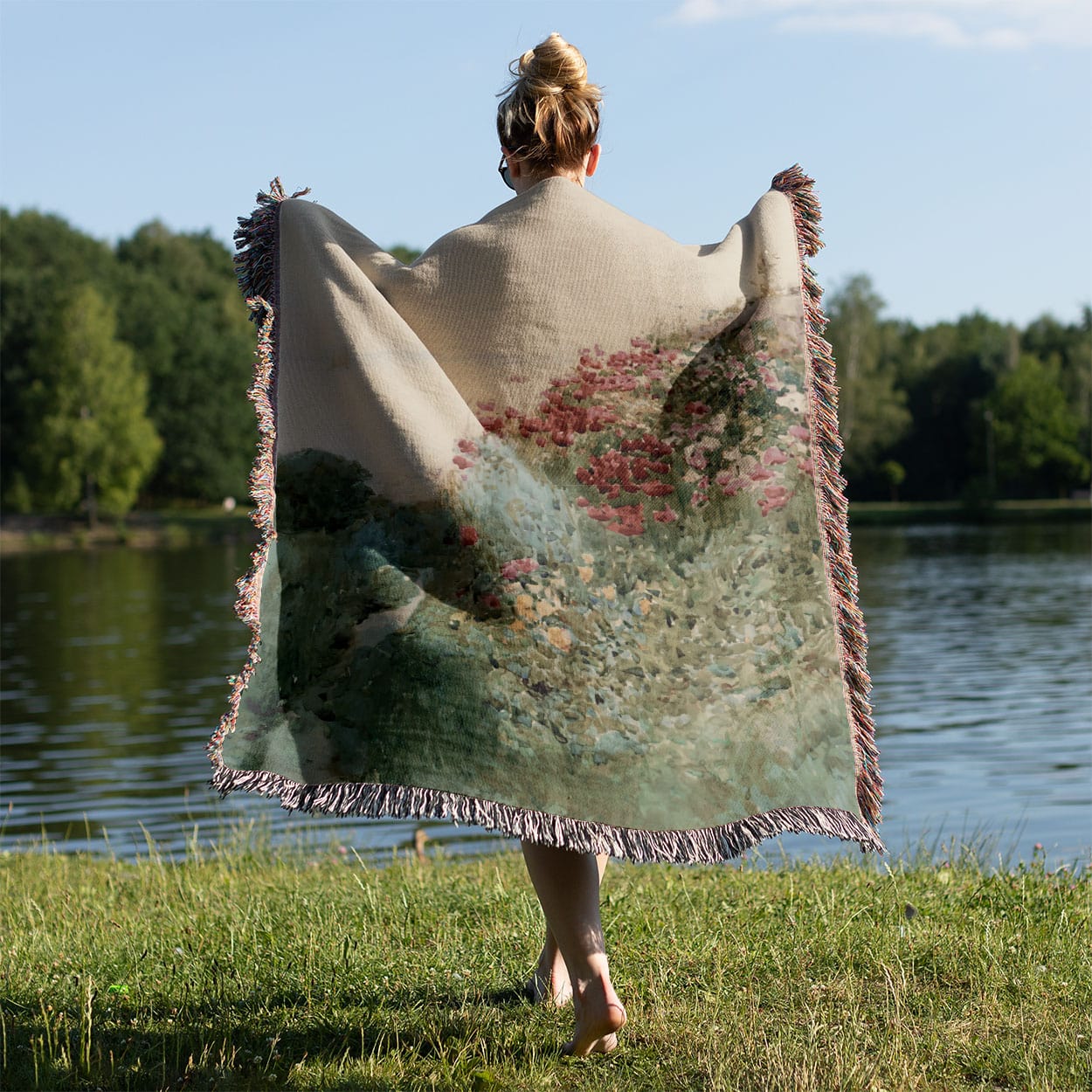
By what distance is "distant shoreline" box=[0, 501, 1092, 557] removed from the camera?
48719 mm

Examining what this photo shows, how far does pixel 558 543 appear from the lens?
3018mm

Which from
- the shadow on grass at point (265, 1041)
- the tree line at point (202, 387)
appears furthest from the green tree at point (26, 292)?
the shadow on grass at point (265, 1041)

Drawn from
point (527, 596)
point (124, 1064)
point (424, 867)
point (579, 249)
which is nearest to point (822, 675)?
point (527, 596)

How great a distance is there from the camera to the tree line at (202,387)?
49.7m

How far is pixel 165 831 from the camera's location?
9.66 m

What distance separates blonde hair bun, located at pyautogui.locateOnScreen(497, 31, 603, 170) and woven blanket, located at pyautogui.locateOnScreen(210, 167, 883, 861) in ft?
0.35

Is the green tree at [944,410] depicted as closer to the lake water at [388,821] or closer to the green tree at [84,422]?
the green tree at [84,422]

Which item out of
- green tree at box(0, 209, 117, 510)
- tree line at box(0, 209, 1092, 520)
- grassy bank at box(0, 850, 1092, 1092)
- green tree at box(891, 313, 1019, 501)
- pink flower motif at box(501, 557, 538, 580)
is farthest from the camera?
green tree at box(891, 313, 1019, 501)

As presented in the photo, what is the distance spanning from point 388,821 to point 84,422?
43474 millimetres

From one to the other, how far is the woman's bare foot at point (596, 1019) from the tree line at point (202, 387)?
41050mm

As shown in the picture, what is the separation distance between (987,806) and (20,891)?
6866 mm

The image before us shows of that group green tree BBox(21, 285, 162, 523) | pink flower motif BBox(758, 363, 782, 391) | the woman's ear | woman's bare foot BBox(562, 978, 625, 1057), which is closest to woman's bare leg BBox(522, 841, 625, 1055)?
woman's bare foot BBox(562, 978, 625, 1057)

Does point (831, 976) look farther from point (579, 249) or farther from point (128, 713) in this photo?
point (128, 713)

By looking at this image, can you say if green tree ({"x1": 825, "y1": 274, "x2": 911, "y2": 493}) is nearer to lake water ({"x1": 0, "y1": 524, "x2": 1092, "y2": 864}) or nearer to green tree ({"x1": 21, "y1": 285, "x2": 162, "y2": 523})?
green tree ({"x1": 21, "y1": 285, "x2": 162, "y2": 523})
